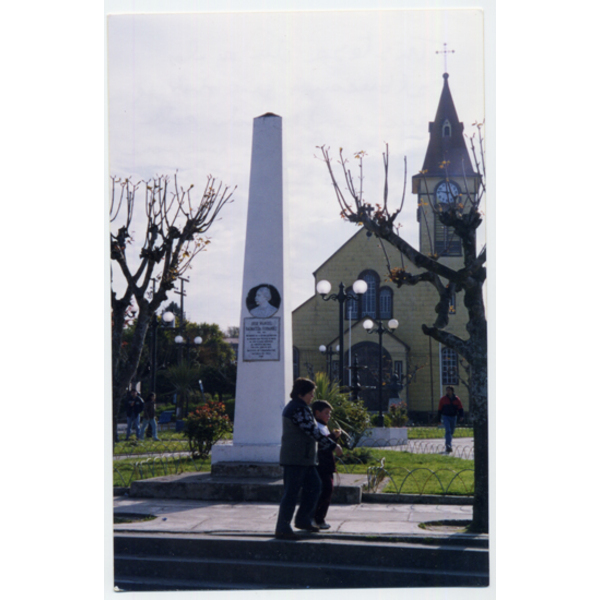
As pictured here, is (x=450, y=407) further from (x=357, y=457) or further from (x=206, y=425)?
(x=206, y=425)

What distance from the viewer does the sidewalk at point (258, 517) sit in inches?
280

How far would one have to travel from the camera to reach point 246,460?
10047mm

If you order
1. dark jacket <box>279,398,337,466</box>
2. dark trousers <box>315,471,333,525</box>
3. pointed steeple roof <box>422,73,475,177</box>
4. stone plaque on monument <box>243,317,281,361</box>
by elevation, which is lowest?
dark trousers <box>315,471,333,525</box>

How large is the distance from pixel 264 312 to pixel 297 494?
382cm

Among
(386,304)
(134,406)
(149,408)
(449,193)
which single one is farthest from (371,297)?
(449,193)

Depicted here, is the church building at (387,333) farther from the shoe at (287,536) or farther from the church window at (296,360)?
the shoe at (287,536)

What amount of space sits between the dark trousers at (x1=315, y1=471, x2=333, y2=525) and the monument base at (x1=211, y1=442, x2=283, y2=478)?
7.58 ft

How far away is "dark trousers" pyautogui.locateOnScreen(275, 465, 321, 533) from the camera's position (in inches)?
265

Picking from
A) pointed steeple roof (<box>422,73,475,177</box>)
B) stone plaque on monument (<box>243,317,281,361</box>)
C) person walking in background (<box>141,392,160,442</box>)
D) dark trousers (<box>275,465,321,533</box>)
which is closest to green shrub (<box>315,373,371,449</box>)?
stone plaque on monument (<box>243,317,281,361</box>)

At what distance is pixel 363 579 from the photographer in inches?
245

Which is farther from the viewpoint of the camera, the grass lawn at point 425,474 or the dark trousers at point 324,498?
the grass lawn at point 425,474

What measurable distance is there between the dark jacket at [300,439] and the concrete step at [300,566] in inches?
28.9

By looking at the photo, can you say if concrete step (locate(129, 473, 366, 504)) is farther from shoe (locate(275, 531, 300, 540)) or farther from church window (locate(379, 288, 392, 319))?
church window (locate(379, 288, 392, 319))

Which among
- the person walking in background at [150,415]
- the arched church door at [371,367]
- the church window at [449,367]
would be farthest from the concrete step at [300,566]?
the church window at [449,367]
